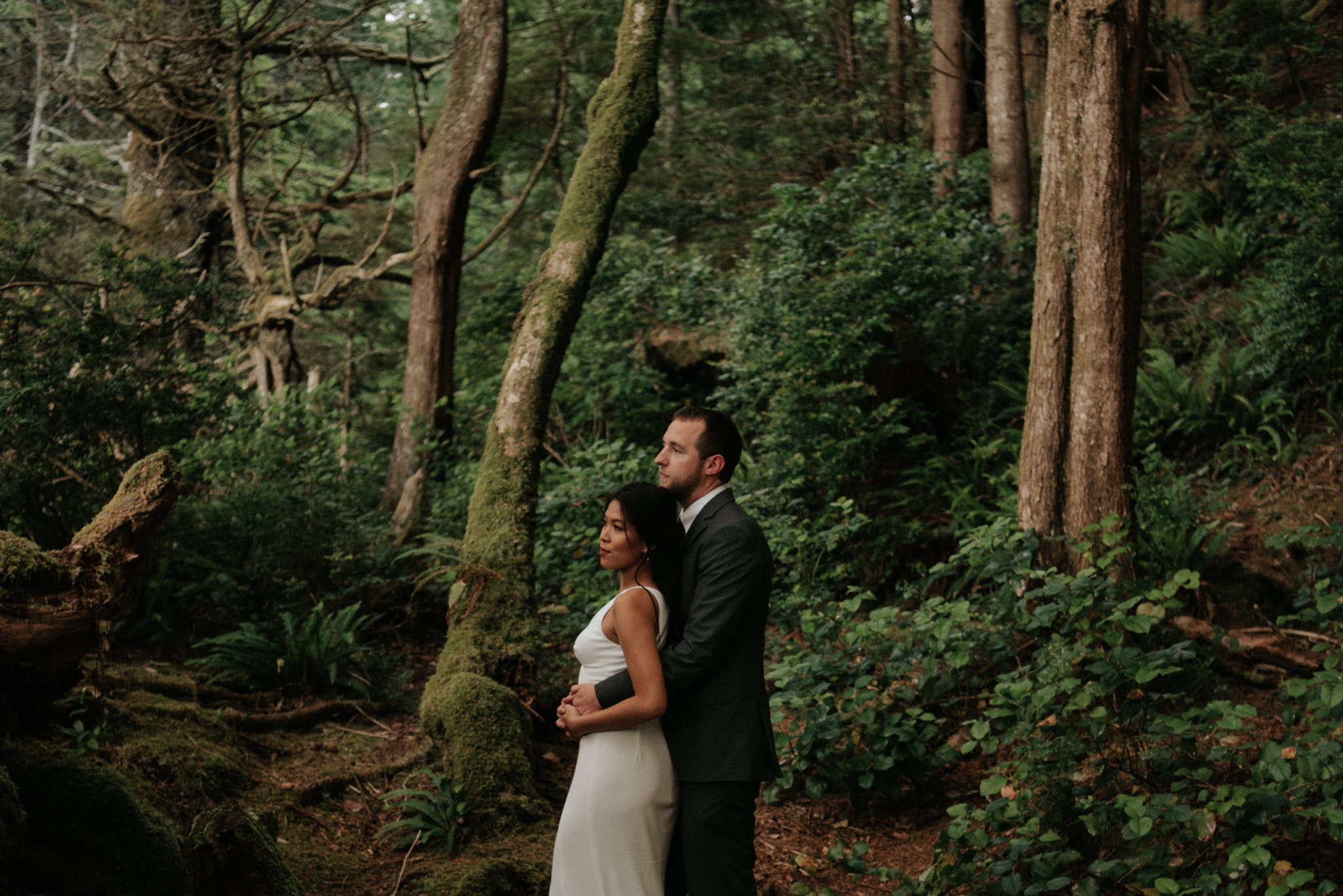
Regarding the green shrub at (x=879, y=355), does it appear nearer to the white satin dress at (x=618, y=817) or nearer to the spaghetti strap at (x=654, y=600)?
the spaghetti strap at (x=654, y=600)

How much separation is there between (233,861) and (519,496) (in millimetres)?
3279

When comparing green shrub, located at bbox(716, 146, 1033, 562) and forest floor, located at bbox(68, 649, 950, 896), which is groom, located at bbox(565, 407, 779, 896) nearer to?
forest floor, located at bbox(68, 649, 950, 896)

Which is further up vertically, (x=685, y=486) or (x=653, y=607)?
(x=685, y=486)

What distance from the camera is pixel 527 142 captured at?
14961mm

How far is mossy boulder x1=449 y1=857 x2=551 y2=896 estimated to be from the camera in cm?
400

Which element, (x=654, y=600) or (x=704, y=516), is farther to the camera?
(x=704, y=516)

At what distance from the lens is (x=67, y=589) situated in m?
3.33

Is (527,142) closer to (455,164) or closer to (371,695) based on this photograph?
(455,164)

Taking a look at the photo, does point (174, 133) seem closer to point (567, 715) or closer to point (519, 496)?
point (519, 496)

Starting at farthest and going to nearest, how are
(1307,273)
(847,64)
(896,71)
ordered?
(847,64) < (896,71) < (1307,273)

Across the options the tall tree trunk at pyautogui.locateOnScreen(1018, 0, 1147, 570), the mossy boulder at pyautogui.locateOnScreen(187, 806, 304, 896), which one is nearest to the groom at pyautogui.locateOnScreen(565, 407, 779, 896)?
the mossy boulder at pyautogui.locateOnScreen(187, 806, 304, 896)

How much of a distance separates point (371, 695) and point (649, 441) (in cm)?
528

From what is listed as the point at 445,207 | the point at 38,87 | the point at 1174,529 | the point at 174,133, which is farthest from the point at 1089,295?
the point at 38,87

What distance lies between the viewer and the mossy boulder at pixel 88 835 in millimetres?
3082
